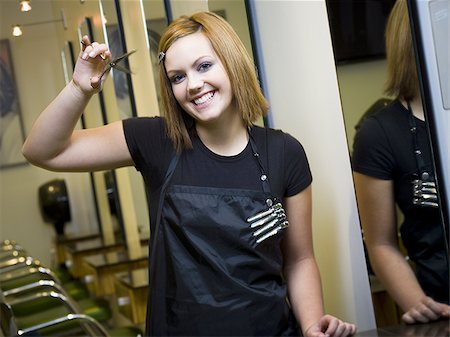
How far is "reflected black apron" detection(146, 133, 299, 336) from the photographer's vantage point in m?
1.24

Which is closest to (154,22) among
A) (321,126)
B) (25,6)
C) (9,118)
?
(25,6)

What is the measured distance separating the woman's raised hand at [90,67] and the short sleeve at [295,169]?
0.32 meters

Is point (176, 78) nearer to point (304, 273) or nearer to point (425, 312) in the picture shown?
point (304, 273)

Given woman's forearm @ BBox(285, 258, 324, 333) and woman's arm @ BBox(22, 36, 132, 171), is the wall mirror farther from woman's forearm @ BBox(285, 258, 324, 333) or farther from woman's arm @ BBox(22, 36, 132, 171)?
woman's forearm @ BBox(285, 258, 324, 333)

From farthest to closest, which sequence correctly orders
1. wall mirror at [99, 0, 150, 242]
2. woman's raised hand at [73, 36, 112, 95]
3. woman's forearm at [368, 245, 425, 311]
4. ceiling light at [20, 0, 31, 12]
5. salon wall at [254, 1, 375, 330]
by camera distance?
wall mirror at [99, 0, 150, 242] → ceiling light at [20, 0, 31, 12] → salon wall at [254, 1, 375, 330] → woman's forearm at [368, 245, 425, 311] → woman's raised hand at [73, 36, 112, 95]

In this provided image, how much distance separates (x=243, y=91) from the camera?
1255 millimetres

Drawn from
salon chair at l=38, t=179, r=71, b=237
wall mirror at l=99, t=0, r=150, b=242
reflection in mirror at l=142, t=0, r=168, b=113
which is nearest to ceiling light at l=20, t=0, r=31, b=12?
wall mirror at l=99, t=0, r=150, b=242

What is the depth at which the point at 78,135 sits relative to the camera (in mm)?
1245

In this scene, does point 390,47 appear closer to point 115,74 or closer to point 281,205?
point 281,205

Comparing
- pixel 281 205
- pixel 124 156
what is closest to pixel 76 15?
pixel 124 156

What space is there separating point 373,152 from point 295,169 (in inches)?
5.0

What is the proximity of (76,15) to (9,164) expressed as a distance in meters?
0.52

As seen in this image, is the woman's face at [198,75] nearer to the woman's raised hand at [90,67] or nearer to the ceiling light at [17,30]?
the woman's raised hand at [90,67]

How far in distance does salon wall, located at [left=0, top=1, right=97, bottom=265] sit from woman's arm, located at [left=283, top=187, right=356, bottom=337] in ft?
2.51
